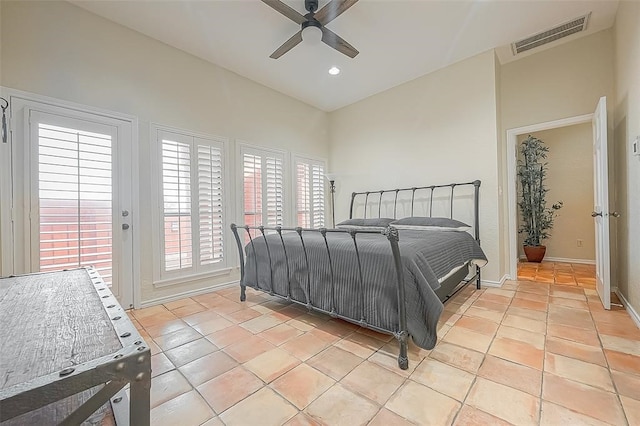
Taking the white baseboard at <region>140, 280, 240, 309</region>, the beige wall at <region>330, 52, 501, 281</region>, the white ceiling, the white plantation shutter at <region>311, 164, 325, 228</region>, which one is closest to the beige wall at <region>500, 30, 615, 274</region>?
the white ceiling

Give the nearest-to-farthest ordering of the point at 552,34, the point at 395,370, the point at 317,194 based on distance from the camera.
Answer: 1. the point at 395,370
2. the point at 552,34
3. the point at 317,194

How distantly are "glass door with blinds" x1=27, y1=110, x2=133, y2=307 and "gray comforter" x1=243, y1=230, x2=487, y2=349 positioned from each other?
1.41m

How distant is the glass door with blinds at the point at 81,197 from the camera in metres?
2.33

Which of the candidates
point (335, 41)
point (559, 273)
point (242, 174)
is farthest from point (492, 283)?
point (242, 174)

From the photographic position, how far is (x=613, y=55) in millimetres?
3018

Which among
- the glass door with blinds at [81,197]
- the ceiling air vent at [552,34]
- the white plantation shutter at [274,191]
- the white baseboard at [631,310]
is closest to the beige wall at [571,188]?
the ceiling air vent at [552,34]

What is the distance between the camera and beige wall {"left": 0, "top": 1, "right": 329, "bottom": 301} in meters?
2.31

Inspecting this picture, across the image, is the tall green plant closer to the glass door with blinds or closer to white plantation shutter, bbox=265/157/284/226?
white plantation shutter, bbox=265/157/284/226

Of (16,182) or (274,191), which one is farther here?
(274,191)

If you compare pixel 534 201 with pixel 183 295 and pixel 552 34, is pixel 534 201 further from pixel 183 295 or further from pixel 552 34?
pixel 183 295

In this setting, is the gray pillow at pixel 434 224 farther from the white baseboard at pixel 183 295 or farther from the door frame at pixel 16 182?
the door frame at pixel 16 182

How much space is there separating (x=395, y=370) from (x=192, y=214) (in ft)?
9.21

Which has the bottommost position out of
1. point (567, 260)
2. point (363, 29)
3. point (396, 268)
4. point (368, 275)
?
point (567, 260)

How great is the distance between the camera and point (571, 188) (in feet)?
15.6
